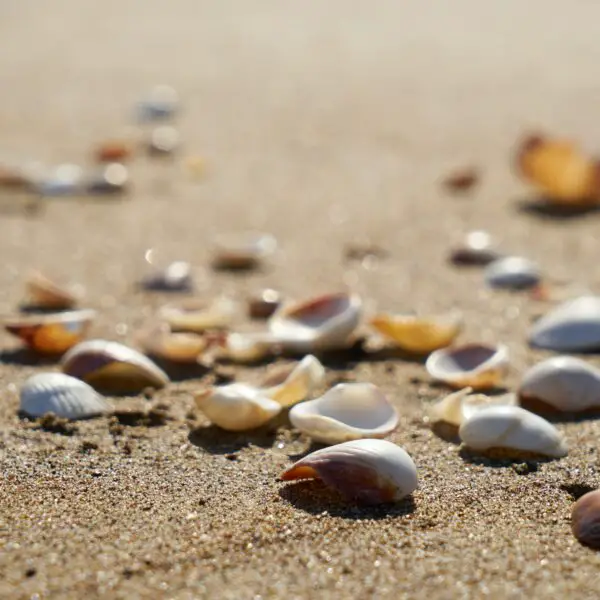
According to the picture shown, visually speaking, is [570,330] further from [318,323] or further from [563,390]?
[318,323]

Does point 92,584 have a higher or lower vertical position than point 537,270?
higher

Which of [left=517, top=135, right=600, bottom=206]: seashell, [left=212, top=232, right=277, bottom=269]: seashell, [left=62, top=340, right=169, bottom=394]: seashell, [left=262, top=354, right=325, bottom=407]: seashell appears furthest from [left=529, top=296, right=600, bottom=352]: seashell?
[left=517, top=135, right=600, bottom=206]: seashell

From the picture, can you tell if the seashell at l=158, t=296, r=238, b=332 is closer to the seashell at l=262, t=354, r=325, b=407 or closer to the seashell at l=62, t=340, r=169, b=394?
the seashell at l=62, t=340, r=169, b=394

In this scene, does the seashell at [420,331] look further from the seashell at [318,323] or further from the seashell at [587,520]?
the seashell at [587,520]

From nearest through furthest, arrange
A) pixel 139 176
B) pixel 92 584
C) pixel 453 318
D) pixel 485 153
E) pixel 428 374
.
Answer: pixel 92 584
pixel 428 374
pixel 453 318
pixel 139 176
pixel 485 153

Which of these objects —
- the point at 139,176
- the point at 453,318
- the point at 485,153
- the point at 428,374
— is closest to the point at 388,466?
the point at 428,374

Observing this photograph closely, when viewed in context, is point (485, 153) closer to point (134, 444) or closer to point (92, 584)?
point (134, 444)
